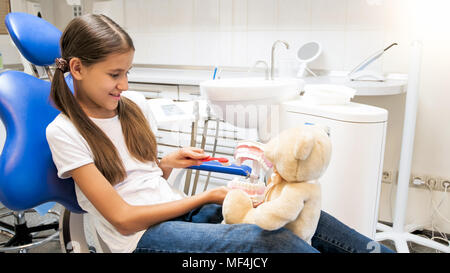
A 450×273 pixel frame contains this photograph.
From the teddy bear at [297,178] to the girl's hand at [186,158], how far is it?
1.15 ft

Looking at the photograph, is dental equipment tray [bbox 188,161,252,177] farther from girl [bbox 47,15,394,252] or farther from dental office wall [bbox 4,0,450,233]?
dental office wall [bbox 4,0,450,233]

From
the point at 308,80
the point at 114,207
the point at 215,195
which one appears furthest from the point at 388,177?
the point at 114,207

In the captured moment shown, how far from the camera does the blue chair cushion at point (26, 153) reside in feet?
2.98

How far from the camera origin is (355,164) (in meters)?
1.36

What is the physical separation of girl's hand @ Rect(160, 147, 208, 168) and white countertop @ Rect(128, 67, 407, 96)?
1.05m

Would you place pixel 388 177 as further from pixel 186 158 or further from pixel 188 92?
pixel 186 158

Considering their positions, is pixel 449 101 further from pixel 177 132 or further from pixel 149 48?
pixel 149 48

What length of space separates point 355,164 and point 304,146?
73 cm

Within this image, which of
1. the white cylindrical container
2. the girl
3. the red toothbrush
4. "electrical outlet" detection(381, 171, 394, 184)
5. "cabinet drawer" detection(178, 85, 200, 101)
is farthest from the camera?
"cabinet drawer" detection(178, 85, 200, 101)

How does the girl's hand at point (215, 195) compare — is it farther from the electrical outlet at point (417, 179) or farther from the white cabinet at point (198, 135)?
the electrical outlet at point (417, 179)

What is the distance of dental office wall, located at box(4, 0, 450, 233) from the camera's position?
206 centimetres

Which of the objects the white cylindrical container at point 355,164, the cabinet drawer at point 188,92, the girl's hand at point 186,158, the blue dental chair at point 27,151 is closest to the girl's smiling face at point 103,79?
the blue dental chair at point 27,151

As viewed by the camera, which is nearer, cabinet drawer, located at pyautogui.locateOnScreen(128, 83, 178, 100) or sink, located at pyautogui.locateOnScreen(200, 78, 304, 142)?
sink, located at pyautogui.locateOnScreen(200, 78, 304, 142)

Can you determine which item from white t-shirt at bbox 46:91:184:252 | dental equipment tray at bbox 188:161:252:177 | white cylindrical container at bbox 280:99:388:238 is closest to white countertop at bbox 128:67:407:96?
white cylindrical container at bbox 280:99:388:238
